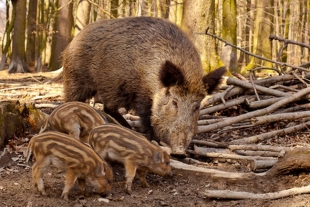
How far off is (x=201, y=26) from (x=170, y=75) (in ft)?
16.2

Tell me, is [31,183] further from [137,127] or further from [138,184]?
[137,127]

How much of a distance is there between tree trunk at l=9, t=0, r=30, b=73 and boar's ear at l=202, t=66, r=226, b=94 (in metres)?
15.7

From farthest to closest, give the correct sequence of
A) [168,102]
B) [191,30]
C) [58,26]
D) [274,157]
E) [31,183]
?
[58,26], [191,30], [168,102], [274,157], [31,183]

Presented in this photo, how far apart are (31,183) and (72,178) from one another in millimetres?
653

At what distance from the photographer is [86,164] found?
4.15 meters

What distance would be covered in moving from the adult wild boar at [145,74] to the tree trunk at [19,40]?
45.6 feet

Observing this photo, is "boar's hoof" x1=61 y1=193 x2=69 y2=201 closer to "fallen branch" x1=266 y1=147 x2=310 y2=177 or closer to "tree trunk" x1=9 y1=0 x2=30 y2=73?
"fallen branch" x1=266 y1=147 x2=310 y2=177

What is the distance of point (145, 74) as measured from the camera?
6.18 meters

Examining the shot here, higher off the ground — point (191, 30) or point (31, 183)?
point (191, 30)

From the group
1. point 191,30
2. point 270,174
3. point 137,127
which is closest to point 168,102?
point 137,127

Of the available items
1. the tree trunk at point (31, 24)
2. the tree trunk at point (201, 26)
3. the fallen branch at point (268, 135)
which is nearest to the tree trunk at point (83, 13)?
the tree trunk at point (31, 24)

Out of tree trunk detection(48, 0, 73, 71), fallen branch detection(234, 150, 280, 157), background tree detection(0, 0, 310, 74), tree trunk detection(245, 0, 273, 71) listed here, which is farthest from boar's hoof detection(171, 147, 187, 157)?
tree trunk detection(48, 0, 73, 71)

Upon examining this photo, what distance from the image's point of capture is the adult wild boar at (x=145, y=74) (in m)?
5.67

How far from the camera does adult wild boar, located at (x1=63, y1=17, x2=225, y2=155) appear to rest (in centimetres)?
567
